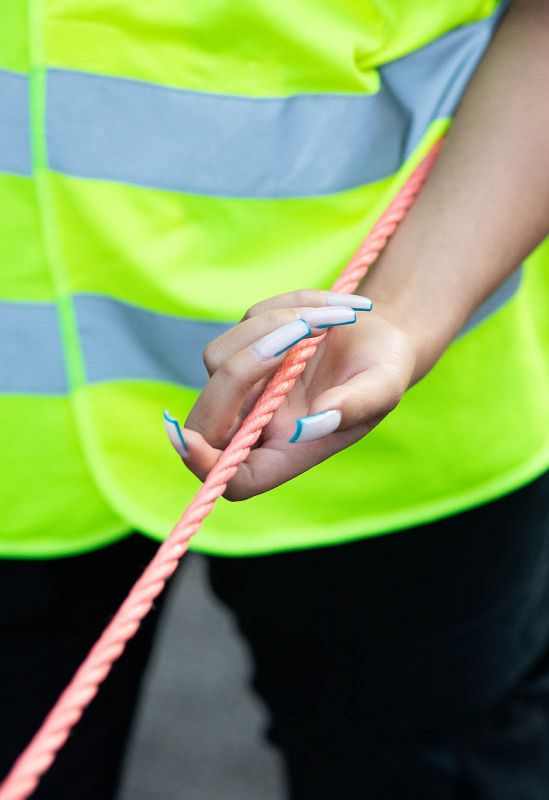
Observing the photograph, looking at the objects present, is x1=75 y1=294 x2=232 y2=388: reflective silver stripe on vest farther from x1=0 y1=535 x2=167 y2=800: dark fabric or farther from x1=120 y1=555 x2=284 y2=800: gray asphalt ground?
x1=120 y1=555 x2=284 y2=800: gray asphalt ground

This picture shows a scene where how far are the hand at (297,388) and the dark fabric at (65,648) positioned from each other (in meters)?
0.22

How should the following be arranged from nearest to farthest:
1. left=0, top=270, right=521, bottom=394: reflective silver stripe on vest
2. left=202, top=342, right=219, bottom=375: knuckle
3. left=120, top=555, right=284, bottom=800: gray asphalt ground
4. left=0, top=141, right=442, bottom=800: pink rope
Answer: left=0, top=141, right=442, bottom=800: pink rope
left=202, top=342, right=219, bottom=375: knuckle
left=0, top=270, right=521, bottom=394: reflective silver stripe on vest
left=120, top=555, right=284, bottom=800: gray asphalt ground

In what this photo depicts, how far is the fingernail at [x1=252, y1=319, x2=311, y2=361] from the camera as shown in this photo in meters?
Result: 0.44

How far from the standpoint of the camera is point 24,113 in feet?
1.79

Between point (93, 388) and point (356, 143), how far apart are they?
223 millimetres

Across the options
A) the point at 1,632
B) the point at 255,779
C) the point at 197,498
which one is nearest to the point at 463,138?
the point at 197,498

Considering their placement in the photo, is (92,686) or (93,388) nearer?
(92,686)

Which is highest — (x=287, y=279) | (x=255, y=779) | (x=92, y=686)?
(x=287, y=279)

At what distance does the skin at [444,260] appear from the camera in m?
0.49

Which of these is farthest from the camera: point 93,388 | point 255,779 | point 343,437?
point 255,779

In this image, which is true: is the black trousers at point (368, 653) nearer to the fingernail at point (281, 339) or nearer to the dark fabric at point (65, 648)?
the dark fabric at point (65, 648)

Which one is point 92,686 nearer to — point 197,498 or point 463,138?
point 197,498

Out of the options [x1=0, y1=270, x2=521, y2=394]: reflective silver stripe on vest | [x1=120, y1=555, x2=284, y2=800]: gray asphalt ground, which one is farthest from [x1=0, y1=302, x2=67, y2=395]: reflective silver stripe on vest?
[x1=120, y1=555, x2=284, y2=800]: gray asphalt ground

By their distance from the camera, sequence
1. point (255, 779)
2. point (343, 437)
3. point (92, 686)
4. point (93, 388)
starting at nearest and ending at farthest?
point (92, 686), point (343, 437), point (93, 388), point (255, 779)
